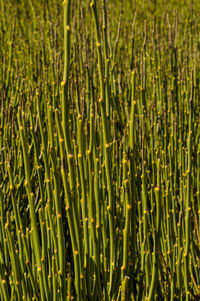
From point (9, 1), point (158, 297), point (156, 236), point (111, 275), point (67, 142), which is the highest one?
point (9, 1)

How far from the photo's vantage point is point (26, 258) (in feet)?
2.92

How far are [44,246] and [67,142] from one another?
11.3 inches

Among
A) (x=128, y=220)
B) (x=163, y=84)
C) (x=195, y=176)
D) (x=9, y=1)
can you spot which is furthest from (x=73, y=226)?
(x=9, y=1)

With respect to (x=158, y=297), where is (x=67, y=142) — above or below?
above

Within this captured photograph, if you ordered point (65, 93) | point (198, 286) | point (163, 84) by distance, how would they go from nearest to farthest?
point (65, 93)
point (198, 286)
point (163, 84)

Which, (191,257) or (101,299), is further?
(191,257)

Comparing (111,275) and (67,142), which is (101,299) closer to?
(111,275)

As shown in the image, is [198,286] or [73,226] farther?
[198,286]

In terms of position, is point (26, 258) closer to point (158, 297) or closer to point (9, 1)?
point (158, 297)

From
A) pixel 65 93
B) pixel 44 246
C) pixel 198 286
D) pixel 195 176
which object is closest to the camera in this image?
pixel 65 93

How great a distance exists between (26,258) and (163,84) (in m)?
1.32

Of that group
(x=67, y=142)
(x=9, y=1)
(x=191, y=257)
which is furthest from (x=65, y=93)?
(x=9, y=1)

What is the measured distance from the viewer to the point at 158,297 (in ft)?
4.00

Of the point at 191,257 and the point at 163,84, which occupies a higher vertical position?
the point at 163,84
